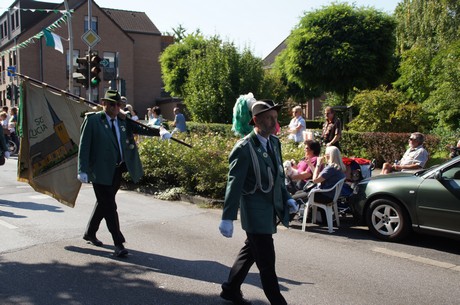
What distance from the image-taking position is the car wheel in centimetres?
687

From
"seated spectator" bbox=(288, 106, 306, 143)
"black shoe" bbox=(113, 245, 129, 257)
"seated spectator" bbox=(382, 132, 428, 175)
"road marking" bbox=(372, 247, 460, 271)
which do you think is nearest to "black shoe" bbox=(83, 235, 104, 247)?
"black shoe" bbox=(113, 245, 129, 257)

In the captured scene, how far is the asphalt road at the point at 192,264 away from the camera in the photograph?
4812mm

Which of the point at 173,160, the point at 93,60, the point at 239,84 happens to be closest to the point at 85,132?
the point at 173,160

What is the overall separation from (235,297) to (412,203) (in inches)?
134

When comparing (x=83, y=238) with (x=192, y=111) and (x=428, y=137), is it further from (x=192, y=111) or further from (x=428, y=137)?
(x=192, y=111)

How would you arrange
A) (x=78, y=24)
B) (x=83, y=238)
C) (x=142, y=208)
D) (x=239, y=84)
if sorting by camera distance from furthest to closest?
(x=78, y=24)
(x=239, y=84)
(x=142, y=208)
(x=83, y=238)

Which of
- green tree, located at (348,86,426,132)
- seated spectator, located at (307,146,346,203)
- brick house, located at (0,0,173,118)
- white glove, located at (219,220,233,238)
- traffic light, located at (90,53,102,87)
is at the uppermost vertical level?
brick house, located at (0,0,173,118)

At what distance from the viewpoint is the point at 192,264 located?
5.80 meters

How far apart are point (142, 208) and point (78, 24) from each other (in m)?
43.4

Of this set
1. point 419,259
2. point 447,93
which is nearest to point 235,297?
point 419,259

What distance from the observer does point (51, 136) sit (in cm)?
702

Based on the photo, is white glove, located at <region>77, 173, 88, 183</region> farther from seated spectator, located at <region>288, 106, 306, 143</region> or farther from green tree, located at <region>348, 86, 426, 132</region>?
green tree, located at <region>348, 86, 426, 132</region>

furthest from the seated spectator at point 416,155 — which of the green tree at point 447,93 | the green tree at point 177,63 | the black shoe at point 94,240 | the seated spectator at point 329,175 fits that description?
the green tree at point 177,63

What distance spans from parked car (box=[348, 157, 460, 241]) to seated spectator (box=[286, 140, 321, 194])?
0.90 metres
